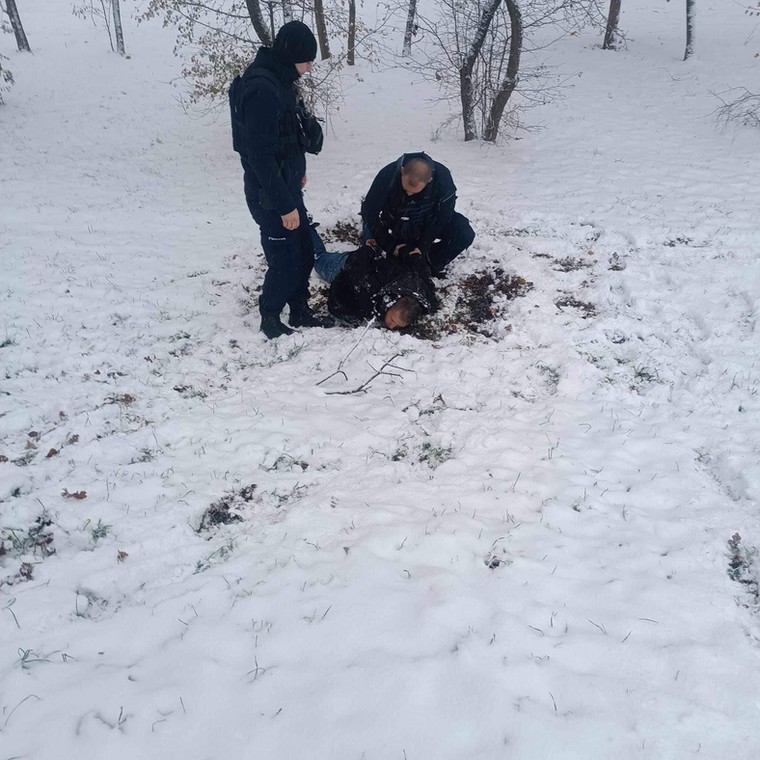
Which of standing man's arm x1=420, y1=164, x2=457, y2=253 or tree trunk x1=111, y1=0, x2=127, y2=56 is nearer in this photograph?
standing man's arm x1=420, y1=164, x2=457, y2=253

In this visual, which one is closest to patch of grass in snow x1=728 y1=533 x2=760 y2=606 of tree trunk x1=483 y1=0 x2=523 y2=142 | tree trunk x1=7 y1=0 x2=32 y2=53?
tree trunk x1=483 y1=0 x2=523 y2=142

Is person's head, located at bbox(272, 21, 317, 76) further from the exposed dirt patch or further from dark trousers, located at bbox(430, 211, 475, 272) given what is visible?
the exposed dirt patch

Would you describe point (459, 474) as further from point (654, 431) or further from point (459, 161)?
point (459, 161)

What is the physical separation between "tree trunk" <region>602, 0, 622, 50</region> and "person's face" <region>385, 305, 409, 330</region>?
1890cm

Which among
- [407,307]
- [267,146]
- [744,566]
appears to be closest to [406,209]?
[407,307]

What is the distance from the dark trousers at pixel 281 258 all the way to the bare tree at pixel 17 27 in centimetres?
2197

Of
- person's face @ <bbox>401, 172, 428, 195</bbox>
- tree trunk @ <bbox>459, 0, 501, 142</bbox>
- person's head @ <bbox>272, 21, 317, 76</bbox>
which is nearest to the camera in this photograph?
person's head @ <bbox>272, 21, 317, 76</bbox>

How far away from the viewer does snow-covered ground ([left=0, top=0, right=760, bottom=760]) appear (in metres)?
2.17

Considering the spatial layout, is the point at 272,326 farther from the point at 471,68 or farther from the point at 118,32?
the point at 118,32

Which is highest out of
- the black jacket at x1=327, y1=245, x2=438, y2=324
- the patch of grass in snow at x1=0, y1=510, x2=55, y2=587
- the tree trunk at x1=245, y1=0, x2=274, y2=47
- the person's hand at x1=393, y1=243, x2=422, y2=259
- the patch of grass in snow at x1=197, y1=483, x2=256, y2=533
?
the tree trunk at x1=245, y1=0, x2=274, y2=47

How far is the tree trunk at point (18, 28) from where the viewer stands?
61.7 feet

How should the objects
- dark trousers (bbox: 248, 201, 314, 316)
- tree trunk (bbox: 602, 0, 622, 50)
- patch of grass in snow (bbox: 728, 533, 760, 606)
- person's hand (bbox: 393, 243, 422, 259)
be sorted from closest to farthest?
1. patch of grass in snow (bbox: 728, 533, 760, 606)
2. dark trousers (bbox: 248, 201, 314, 316)
3. person's hand (bbox: 393, 243, 422, 259)
4. tree trunk (bbox: 602, 0, 622, 50)

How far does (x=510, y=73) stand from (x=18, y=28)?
2029 cm

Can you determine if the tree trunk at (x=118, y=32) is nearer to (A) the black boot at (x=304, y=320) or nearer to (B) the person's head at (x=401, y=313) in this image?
(A) the black boot at (x=304, y=320)
